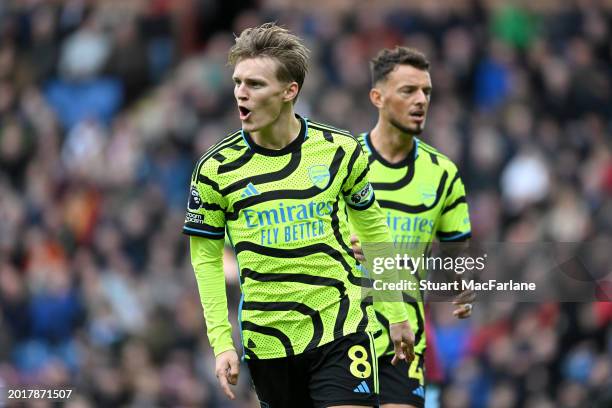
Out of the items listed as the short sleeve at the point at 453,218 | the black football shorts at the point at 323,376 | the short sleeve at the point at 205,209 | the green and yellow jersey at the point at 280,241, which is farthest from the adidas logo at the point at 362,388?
the short sleeve at the point at 453,218

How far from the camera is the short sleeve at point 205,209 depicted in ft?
22.9

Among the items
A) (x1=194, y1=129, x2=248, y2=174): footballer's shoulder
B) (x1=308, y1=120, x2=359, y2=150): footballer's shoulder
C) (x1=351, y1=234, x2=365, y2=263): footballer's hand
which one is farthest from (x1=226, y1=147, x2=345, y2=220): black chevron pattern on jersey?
(x1=351, y1=234, x2=365, y2=263): footballer's hand

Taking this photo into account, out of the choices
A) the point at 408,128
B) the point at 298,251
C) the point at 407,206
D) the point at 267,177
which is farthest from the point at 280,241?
the point at 408,128

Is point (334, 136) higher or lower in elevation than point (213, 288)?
higher

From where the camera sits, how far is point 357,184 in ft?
23.6

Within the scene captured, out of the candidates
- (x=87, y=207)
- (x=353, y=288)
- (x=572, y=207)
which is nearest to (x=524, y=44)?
(x=572, y=207)

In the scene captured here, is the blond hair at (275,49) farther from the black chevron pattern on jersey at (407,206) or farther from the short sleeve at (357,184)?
the black chevron pattern on jersey at (407,206)

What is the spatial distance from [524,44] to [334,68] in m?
2.37

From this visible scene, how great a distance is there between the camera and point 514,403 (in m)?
12.9

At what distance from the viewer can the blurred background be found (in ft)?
44.4

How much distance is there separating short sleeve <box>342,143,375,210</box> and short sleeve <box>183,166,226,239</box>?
0.67 metres

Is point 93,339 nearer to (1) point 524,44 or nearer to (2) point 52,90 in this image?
(2) point 52,90

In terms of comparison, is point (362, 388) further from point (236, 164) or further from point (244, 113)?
point (244, 113)

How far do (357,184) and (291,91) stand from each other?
0.60 meters
